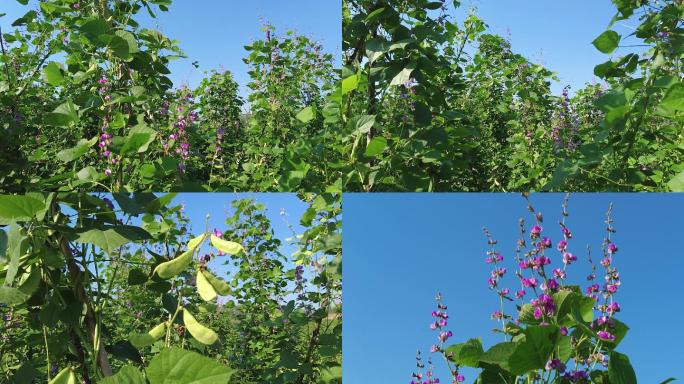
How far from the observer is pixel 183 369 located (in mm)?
696

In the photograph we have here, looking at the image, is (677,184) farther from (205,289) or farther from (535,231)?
(205,289)

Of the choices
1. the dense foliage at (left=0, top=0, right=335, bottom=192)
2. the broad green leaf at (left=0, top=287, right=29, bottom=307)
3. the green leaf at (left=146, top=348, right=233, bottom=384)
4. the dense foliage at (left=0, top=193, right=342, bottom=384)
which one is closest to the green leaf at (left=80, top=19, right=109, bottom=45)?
the dense foliage at (left=0, top=0, right=335, bottom=192)

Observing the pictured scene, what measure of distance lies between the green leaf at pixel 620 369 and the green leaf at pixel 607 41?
88 cm

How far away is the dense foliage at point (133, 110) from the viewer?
59.7 inches

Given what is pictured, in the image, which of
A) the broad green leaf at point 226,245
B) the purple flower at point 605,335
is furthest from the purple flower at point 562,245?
the broad green leaf at point 226,245

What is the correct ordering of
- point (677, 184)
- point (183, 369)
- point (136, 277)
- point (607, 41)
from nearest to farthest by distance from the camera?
point (183, 369) → point (136, 277) → point (677, 184) → point (607, 41)

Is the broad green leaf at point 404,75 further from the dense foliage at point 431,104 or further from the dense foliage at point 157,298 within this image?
the dense foliage at point 157,298

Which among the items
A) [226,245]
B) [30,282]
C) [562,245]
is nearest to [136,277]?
[30,282]

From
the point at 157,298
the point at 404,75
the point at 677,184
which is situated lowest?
the point at 157,298

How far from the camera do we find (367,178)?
63.4 inches

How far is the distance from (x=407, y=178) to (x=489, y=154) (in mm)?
1264

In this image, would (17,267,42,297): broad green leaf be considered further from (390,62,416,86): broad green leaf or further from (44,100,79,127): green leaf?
(390,62,416,86): broad green leaf

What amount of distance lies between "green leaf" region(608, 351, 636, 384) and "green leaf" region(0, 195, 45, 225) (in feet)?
3.10

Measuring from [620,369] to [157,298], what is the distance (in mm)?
1139
